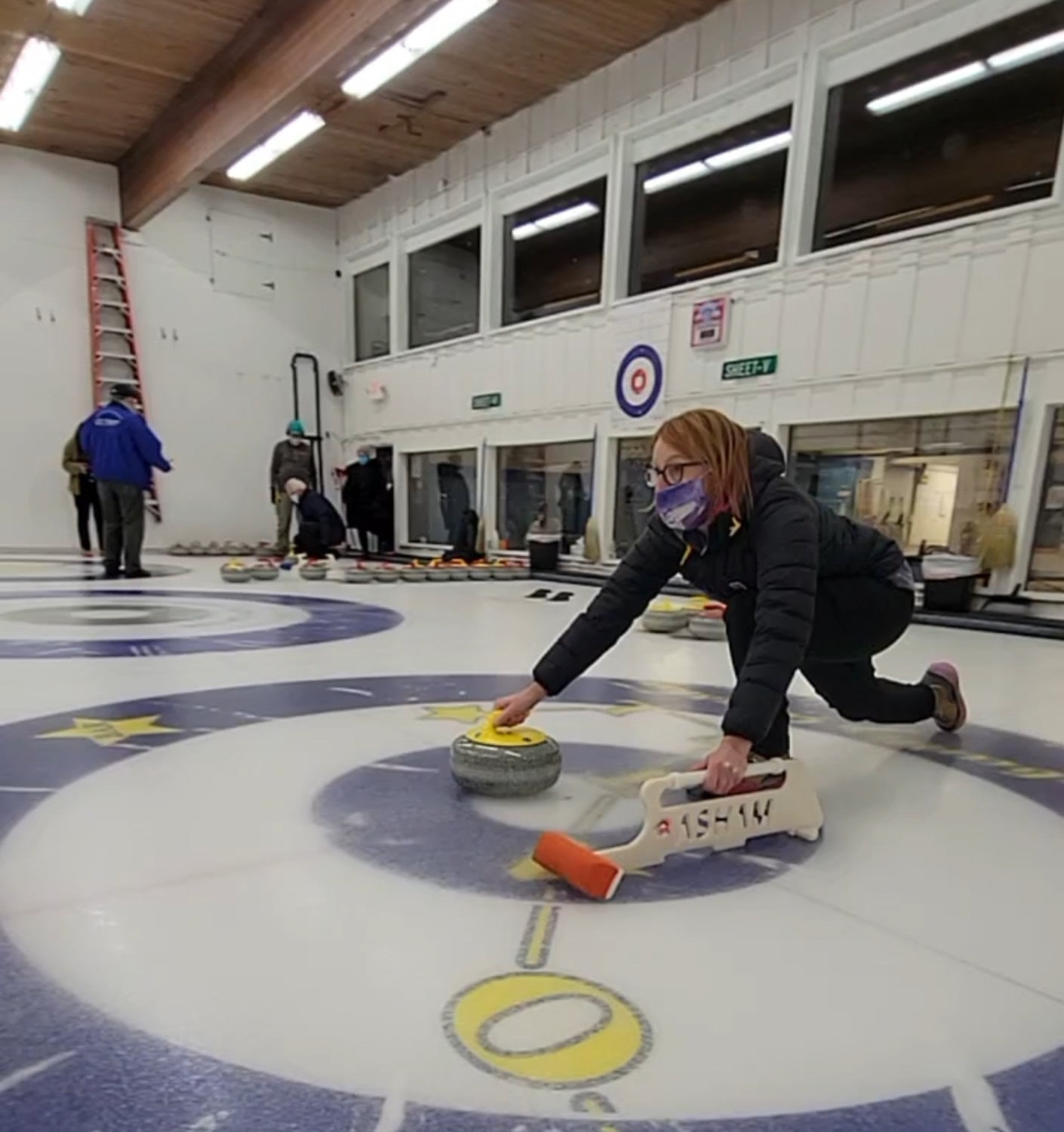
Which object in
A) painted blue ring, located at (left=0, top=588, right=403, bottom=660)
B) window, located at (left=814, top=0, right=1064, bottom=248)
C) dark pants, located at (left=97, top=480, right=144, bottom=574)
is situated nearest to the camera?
painted blue ring, located at (left=0, top=588, right=403, bottom=660)

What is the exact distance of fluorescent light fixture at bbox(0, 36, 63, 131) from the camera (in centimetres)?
628

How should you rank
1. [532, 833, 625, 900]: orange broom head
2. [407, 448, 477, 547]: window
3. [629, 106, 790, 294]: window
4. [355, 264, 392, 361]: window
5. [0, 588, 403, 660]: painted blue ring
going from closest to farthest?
[532, 833, 625, 900]: orange broom head, [0, 588, 403, 660]: painted blue ring, [629, 106, 790, 294]: window, [407, 448, 477, 547]: window, [355, 264, 392, 361]: window

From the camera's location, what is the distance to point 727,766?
4.16 ft

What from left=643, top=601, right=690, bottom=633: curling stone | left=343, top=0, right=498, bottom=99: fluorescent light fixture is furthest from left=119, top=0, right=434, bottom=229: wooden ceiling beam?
left=643, top=601, right=690, bottom=633: curling stone

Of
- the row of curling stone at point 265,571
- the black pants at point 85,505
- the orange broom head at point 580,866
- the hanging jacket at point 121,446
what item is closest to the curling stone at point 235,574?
the row of curling stone at point 265,571

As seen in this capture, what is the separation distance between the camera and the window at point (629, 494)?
6.99m

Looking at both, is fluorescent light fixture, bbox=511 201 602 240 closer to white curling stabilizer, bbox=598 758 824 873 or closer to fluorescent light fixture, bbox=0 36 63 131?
fluorescent light fixture, bbox=0 36 63 131

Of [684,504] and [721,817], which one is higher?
[684,504]

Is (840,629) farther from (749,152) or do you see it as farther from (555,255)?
(555,255)

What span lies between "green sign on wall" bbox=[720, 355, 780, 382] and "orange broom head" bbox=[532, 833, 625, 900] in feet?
17.0

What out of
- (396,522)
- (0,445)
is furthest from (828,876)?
(0,445)

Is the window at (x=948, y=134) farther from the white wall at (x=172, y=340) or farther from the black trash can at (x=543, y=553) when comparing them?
the white wall at (x=172, y=340)

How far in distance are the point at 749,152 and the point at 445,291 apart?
411 cm

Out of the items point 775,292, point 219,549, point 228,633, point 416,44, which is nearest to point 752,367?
point 775,292
